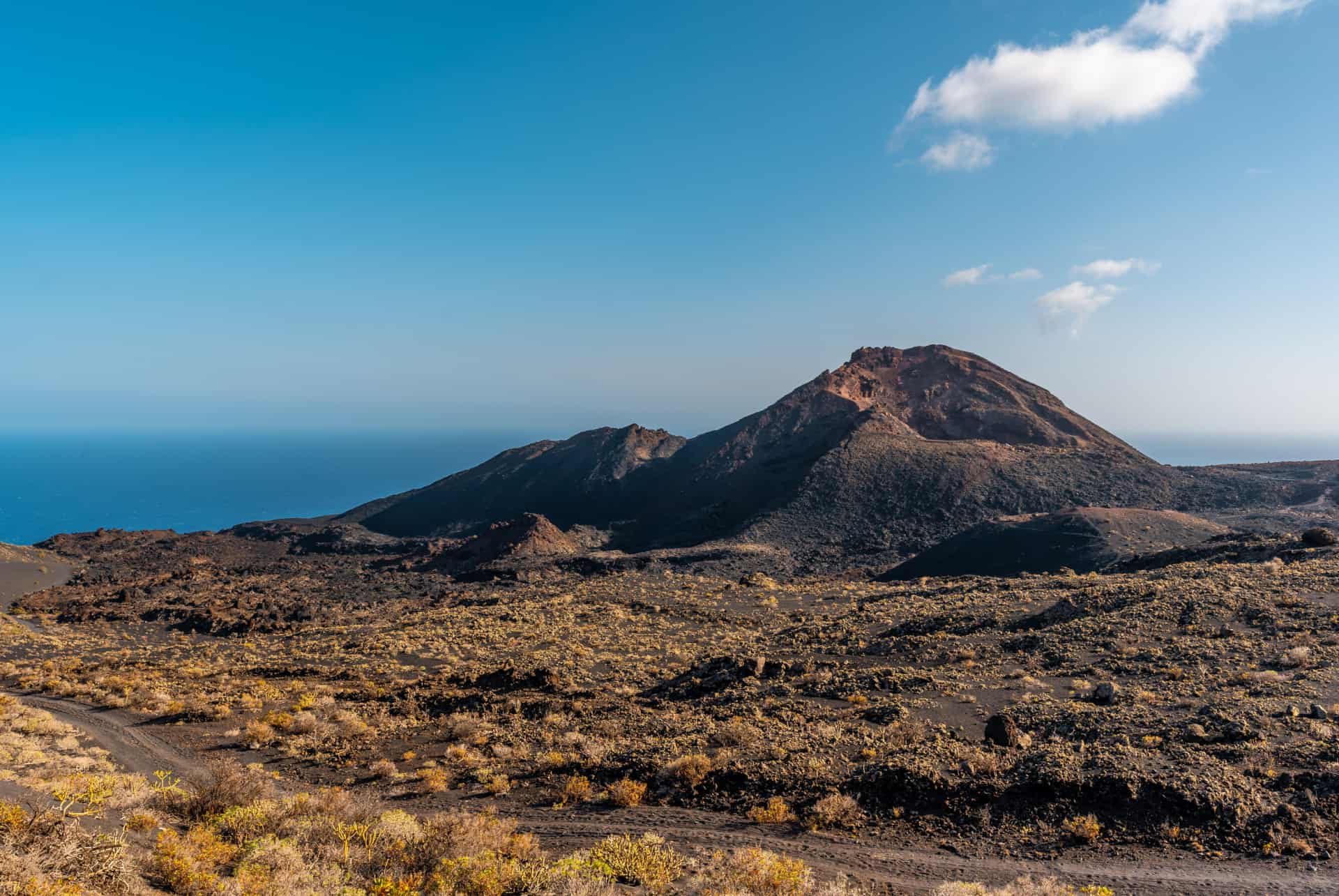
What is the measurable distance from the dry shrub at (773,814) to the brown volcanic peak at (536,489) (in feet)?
205

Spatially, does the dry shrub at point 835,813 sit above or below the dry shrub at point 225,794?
below

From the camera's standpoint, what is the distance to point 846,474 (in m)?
60.2

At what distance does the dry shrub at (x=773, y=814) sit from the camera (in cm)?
1074

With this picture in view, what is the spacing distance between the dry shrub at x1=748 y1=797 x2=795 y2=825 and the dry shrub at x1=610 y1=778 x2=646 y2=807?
6.81 feet

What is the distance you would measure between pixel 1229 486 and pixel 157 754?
236 ft

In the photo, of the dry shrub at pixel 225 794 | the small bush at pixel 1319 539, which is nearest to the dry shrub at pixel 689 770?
the dry shrub at pixel 225 794

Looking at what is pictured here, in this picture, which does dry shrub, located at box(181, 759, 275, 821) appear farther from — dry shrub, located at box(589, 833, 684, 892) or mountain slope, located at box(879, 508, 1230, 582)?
mountain slope, located at box(879, 508, 1230, 582)

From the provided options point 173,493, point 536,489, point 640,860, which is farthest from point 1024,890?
point 173,493

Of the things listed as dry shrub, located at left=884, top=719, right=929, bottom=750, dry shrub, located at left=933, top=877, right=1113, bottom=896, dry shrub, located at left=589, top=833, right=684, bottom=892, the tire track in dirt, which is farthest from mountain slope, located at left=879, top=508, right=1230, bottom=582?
dry shrub, located at left=589, top=833, right=684, bottom=892

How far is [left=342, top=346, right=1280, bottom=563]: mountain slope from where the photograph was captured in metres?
54.5

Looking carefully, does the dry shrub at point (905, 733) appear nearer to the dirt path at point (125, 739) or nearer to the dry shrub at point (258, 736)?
the dirt path at point (125, 739)

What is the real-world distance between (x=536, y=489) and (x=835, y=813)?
2910 inches

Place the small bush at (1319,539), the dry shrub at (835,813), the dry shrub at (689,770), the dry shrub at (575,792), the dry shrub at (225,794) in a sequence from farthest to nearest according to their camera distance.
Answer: the small bush at (1319,539) < the dry shrub at (689,770) < the dry shrub at (575,792) < the dry shrub at (835,813) < the dry shrub at (225,794)

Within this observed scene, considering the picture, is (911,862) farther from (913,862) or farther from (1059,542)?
(1059,542)
